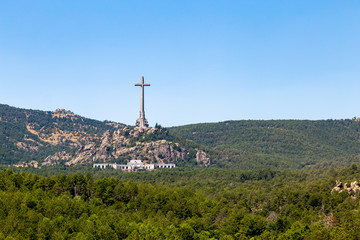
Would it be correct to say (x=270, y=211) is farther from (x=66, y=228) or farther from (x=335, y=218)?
(x=66, y=228)

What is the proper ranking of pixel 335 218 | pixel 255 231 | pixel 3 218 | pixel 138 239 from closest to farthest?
pixel 138 239, pixel 3 218, pixel 255 231, pixel 335 218

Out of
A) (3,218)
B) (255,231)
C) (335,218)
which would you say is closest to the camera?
(3,218)

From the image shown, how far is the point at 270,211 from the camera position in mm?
171000

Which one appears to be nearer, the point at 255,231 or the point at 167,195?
the point at 255,231

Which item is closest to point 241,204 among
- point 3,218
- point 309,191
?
point 309,191

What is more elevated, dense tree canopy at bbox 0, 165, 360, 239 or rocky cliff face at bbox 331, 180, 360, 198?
rocky cliff face at bbox 331, 180, 360, 198

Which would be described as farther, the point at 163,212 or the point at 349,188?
the point at 349,188

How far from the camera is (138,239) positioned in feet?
378

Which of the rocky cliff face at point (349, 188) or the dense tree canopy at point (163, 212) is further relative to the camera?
the rocky cliff face at point (349, 188)

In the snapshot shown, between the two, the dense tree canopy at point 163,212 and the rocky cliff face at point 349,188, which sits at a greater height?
the rocky cliff face at point 349,188

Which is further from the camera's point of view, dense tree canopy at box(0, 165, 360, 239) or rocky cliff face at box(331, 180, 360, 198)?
rocky cliff face at box(331, 180, 360, 198)

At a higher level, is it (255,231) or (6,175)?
(6,175)

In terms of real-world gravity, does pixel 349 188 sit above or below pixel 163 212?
above

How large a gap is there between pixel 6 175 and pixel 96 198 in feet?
93.9
